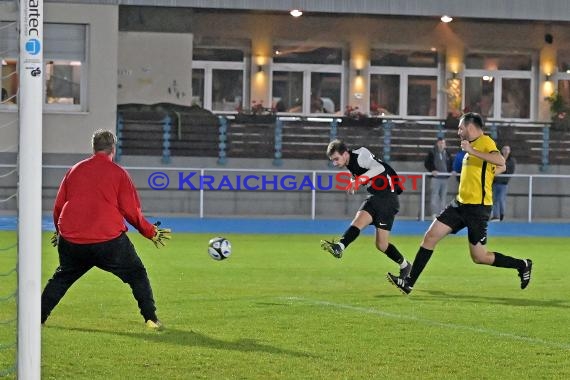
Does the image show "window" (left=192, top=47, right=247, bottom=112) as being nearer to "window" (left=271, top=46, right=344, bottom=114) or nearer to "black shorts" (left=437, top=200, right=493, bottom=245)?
"window" (left=271, top=46, right=344, bottom=114)

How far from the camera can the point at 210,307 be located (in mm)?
13414

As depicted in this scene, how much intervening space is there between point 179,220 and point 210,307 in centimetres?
1633

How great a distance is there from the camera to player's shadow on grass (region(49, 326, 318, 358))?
412 inches

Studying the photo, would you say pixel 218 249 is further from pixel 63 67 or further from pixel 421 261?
pixel 63 67

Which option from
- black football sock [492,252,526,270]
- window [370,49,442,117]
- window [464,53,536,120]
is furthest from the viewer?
window [464,53,536,120]

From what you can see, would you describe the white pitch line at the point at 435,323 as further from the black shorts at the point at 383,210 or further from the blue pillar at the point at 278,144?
the blue pillar at the point at 278,144

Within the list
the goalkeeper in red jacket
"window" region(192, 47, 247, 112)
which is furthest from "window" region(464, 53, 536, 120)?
the goalkeeper in red jacket

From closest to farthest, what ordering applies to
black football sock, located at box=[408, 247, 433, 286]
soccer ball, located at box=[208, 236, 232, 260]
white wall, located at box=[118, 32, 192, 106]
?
1. black football sock, located at box=[408, 247, 433, 286]
2. soccer ball, located at box=[208, 236, 232, 260]
3. white wall, located at box=[118, 32, 192, 106]

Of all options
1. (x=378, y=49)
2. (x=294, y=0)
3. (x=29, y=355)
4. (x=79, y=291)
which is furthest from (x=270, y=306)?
(x=378, y=49)

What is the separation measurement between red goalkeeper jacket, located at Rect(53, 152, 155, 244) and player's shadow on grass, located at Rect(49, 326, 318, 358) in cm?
78

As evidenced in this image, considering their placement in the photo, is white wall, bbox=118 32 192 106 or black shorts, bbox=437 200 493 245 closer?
black shorts, bbox=437 200 493 245

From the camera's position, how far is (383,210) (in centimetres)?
1606

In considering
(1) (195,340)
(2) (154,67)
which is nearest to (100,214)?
(1) (195,340)

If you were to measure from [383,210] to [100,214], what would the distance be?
550cm
